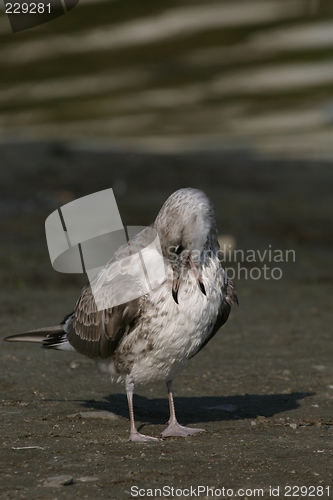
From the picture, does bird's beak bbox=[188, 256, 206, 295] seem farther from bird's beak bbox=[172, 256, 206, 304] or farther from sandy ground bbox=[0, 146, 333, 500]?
sandy ground bbox=[0, 146, 333, 500]

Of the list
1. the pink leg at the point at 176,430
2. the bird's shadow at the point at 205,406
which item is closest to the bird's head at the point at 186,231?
the pink leg at the point at 176,430

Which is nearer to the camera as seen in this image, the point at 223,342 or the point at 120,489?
the point at 120,489

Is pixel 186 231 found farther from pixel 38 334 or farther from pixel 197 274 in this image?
pixel 38 334

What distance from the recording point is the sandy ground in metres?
4.27

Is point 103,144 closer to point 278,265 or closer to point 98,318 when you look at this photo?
point 278,265

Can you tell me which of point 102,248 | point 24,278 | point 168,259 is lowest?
point 24,278

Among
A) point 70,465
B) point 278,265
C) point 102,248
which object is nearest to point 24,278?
point 102,248

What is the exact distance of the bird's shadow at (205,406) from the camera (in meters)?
5.95

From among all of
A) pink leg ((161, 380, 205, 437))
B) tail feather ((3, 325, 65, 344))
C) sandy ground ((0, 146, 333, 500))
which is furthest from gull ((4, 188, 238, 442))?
Result: tail feather ((3, 325, 65, 344))

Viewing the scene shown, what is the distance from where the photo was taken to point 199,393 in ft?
21.6

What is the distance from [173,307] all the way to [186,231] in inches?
20.6

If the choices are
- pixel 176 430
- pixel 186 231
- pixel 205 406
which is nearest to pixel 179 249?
pixel 186 231

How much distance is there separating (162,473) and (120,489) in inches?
13.5

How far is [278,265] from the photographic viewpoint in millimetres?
12125
